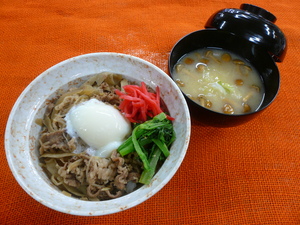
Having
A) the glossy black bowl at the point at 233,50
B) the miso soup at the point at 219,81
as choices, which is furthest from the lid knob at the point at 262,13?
the miso soup at the point at 219,81

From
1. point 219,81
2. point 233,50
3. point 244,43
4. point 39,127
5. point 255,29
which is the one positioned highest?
point 255,29

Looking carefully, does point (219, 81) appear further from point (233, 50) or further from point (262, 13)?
point (262, 13)

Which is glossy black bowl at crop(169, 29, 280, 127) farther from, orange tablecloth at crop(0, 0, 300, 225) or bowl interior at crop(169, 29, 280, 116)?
orange tablecloth at crop(0, 0, 300, 225)

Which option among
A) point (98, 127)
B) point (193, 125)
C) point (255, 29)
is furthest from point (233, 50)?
point (98, 127)

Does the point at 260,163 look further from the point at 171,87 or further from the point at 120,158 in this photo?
the point at 120,158

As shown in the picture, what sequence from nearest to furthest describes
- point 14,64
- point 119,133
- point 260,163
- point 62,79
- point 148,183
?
point 148,183, point 119,133, point 62,79, point 260,163, point 14,64

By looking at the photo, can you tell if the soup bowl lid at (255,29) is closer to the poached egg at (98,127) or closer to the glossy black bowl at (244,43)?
the glossy black bowl at (244,43)

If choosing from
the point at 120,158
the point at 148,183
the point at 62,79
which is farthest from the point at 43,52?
the point at 148,183
